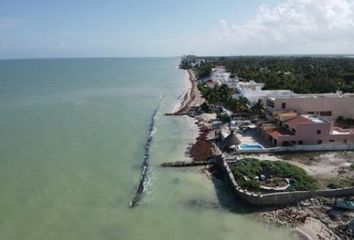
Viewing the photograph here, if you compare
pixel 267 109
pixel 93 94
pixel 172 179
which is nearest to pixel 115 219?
pixel 172 179

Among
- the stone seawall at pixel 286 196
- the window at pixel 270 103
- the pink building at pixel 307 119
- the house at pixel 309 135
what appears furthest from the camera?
the window at pixel 270 103

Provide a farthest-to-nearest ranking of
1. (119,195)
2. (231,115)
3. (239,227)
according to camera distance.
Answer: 1. (231,115)
2. (119,195)
3. (239,227)

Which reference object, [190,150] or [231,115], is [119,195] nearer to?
[190,150]

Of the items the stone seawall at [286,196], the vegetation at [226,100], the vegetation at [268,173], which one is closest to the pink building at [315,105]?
the vegetation at [226,100]

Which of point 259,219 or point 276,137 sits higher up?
point 276,137

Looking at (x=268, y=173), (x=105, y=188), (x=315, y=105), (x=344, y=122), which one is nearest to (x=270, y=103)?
(x=315, y=105)

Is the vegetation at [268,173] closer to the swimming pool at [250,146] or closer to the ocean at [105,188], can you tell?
the ocean at [105,188]
